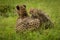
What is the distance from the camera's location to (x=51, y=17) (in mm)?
3029

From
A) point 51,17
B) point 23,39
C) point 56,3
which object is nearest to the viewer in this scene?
point 23,39

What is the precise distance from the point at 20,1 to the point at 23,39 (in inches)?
23.1

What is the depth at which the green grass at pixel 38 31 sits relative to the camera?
2836 mm

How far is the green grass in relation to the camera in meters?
2.84

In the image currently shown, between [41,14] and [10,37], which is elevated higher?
[41,14]

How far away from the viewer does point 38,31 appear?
288 cm

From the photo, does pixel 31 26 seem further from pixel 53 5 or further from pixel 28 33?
pixel 53 5

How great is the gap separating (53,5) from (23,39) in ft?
2.15

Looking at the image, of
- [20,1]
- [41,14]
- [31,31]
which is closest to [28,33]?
[31,31]

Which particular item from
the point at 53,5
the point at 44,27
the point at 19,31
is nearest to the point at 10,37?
the point at 19,31

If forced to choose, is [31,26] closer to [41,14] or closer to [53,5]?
[41,14]

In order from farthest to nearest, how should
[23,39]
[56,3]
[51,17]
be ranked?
[56,3], [51,17], [23,39]

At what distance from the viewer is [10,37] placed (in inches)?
112

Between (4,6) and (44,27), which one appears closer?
(44,27)
